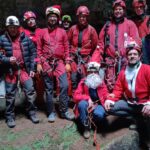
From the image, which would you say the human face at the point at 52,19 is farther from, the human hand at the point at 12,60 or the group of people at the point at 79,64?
the human hand at the point at 12,60

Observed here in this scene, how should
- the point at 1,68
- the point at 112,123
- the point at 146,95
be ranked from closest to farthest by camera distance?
the point at 146,95 < the point at 112,123 < the point at 1,68

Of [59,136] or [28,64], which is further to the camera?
[28,64]

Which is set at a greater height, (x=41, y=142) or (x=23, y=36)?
(x=23, y=36)

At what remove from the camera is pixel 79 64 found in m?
6.73

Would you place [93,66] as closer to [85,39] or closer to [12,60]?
[85,39]

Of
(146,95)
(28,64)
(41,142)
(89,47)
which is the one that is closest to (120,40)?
(89,47)

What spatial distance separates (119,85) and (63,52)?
137cm

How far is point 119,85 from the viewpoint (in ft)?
18.9

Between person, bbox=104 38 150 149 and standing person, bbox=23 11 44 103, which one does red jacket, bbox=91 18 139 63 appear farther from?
standing person, bbox=23 11 44 103

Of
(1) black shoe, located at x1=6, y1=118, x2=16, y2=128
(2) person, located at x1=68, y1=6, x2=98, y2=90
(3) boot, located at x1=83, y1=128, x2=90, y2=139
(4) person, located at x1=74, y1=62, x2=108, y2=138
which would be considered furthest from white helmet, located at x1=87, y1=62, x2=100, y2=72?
(1) black shoe, located at x1=6, y1=118, x2=16, y2=128

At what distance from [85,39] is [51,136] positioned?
2084 mm

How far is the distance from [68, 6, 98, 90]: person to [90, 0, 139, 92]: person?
33 cm

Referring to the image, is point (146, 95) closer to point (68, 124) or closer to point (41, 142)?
point (68, 124)

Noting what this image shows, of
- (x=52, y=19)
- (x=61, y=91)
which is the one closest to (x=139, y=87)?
(x=61, y=91)
